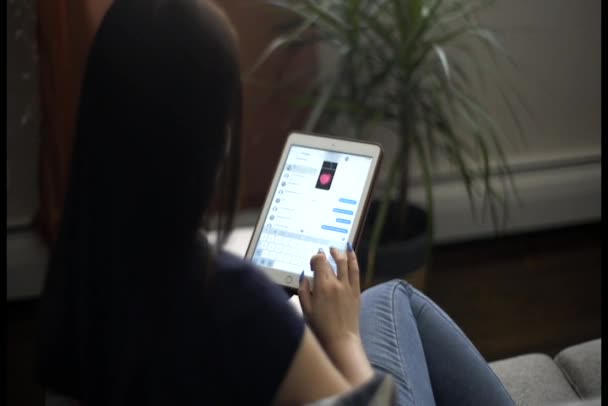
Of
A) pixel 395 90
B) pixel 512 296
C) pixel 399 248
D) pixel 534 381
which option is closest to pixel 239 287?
pixel 534 381

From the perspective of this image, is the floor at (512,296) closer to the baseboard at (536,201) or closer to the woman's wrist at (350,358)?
the baseboard at (536,201)

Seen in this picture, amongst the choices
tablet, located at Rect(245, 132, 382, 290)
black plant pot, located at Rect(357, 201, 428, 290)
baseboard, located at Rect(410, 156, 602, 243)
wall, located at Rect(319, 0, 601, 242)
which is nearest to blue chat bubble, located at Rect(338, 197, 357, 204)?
tablet, located at Rect(245, 132, 382, 290)

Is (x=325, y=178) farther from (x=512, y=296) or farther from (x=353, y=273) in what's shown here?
(x=512, y=296)

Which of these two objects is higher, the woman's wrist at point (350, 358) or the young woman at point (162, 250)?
the young woman at point (162, 250)

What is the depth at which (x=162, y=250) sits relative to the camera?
64 cm

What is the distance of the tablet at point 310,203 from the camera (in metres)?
1.05

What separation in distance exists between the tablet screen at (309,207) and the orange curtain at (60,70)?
1.02m

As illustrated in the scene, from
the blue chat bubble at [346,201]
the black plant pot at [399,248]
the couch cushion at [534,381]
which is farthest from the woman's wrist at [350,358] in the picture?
the black plant pot at [399,248]

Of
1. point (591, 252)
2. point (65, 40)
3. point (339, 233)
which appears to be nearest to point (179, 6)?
point (339, 233)

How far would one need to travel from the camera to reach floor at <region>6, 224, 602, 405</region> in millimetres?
2031

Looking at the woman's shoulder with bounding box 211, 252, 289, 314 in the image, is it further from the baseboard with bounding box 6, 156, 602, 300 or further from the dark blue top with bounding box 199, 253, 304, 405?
the baseboard with bounding box 6, 156, 602, 300

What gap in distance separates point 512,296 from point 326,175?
1325mm

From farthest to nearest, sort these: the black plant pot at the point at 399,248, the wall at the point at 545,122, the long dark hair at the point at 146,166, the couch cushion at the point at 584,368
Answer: the wall at the point at 545,122
the black plant pot at the point at 399,248
the couch cushion at the point at 584,368
the long dark hair at the point at 146,166

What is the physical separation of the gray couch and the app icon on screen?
14.5 inches
